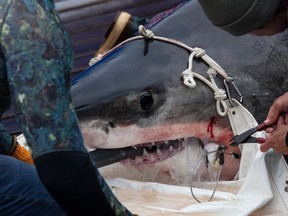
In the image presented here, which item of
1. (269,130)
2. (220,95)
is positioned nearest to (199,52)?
(220,95)

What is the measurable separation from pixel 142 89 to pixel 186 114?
0.58ft

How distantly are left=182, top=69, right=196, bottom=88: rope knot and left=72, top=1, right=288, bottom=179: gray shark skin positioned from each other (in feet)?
0.10

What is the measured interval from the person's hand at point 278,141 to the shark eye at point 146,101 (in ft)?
1.80

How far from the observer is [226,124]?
2.35m

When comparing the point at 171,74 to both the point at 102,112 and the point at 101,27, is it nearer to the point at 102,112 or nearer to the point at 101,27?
the point at 102,112

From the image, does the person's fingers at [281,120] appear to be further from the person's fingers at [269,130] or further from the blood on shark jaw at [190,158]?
the blood on shark jaw at [190,158]

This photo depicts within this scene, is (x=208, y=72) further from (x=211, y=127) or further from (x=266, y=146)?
(x=266, y=146)

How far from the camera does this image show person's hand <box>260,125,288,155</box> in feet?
5.89

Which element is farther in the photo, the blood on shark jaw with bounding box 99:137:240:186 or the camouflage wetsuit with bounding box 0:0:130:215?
the blood on shark jaw with bounding box 99:137:240:186

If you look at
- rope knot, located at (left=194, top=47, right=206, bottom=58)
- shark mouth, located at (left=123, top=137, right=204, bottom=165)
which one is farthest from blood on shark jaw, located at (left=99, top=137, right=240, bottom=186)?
rope knot, located at (left=194, top=47, right=206, bottom=58)

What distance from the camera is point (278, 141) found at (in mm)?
1822

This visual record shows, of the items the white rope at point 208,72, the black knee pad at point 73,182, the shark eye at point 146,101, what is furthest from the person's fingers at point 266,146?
the black knee pad at point 73,182

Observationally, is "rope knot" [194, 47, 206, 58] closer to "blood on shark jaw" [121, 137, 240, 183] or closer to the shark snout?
"blood on shark jaw" [121, 137, 240, 183]

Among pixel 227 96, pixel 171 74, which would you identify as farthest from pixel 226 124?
pixel 171 74
